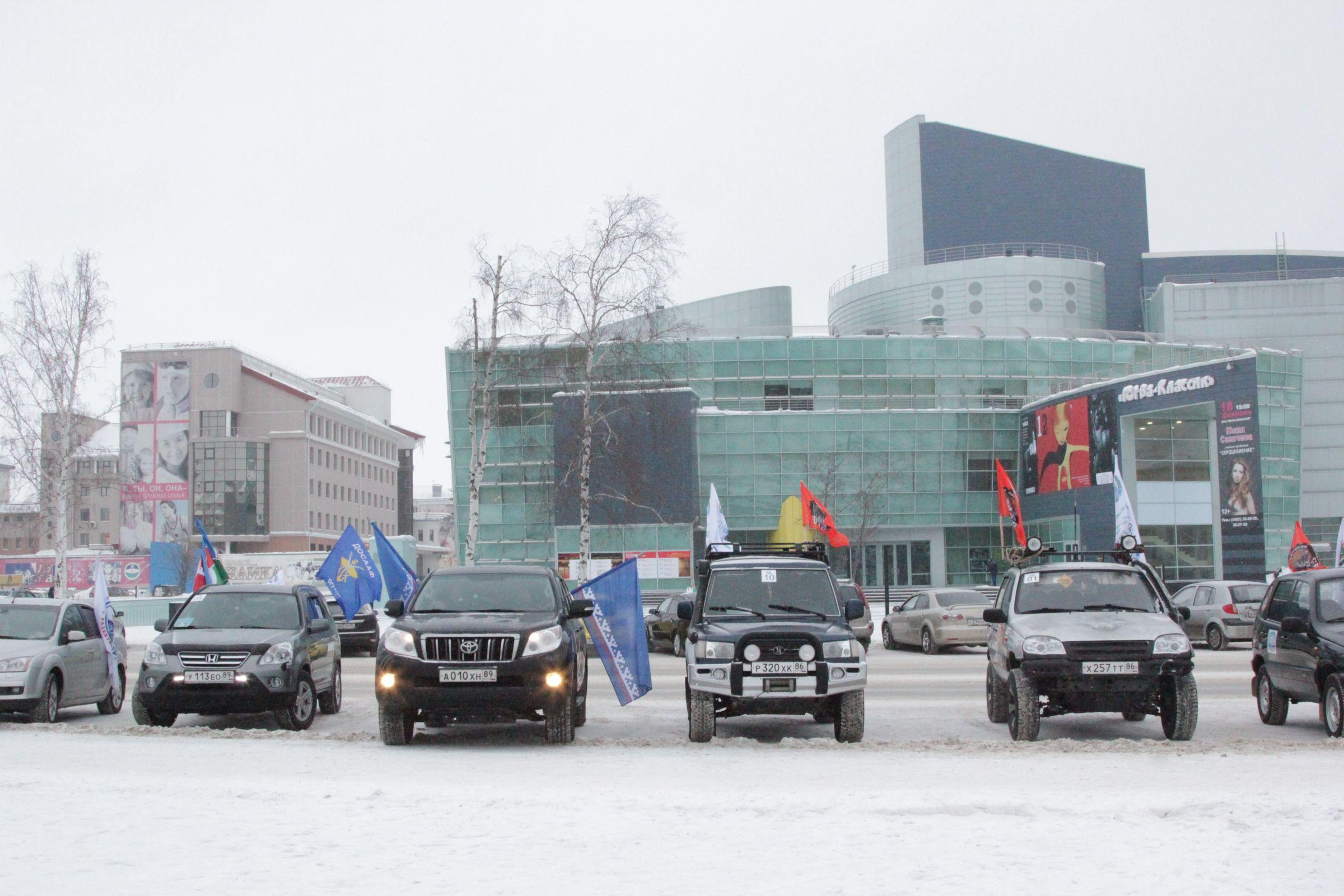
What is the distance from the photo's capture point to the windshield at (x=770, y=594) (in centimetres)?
1242

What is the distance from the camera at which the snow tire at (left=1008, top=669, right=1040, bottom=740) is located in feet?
38.0

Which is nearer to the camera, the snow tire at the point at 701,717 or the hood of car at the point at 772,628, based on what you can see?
the hood of car at the point at 772,628

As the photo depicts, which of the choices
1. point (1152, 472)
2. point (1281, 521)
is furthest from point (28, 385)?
point (1281, 521)

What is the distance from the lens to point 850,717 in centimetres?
1168

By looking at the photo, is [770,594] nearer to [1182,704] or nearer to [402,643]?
[402,643]

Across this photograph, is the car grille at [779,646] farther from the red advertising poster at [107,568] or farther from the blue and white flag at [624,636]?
the red advertising poster at [107,568]

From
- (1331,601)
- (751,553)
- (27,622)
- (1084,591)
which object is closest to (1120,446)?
(1331,601)

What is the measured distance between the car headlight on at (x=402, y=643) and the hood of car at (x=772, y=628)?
9.31 feet

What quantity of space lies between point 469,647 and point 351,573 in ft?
43.3

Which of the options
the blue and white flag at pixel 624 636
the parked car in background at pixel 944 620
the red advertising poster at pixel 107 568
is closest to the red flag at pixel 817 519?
the parked car in background at pixel 944 620

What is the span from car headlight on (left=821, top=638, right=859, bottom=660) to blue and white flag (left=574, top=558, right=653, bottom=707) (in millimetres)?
3464

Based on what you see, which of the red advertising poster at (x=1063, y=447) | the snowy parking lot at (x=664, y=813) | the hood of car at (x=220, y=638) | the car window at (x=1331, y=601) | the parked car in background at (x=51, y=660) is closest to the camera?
the snowy parking lot at (x=664, y=813)

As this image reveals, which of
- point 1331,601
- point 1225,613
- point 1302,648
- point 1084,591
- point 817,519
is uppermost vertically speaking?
point 817,519

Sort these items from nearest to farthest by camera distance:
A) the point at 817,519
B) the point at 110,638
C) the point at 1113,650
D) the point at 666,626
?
the point at 1113,650
the point at 110,638
the point at 666,626
the point at 817,519
